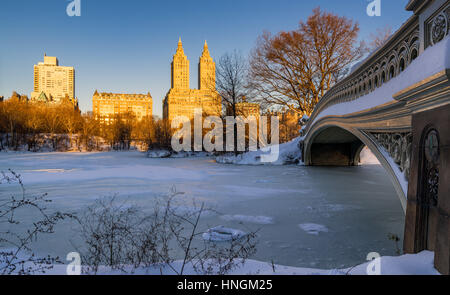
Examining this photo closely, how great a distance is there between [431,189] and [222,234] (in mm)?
2458

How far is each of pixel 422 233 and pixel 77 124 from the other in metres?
55.2

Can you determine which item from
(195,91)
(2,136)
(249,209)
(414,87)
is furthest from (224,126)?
(195,91)

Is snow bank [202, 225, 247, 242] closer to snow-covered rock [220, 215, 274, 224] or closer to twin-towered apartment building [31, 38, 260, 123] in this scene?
snow-covered rock [220, 215, 274, 224]

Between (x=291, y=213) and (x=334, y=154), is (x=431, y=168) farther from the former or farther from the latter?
(x=334, y=154)

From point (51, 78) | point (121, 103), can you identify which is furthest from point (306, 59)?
point (51, 78)

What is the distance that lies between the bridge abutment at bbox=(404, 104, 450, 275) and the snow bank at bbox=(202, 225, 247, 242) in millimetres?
1972

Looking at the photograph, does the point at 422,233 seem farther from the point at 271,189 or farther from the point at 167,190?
the point at 167,190

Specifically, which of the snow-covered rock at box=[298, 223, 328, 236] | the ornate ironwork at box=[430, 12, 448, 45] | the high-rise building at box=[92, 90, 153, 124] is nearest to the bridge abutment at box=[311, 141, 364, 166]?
the snow-covered rock at box=[298, 223, 328, 236]

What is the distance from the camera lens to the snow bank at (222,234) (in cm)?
361

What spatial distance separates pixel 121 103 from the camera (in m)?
116

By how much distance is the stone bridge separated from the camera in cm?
186

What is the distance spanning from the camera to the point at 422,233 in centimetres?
223

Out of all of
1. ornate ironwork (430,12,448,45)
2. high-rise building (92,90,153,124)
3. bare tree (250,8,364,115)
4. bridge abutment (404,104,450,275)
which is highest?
high-rise building (92,90,153,124)
